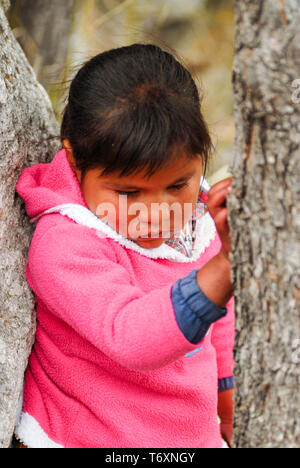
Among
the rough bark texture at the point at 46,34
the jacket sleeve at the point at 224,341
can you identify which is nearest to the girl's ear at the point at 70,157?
the jacket sleeve at the point at 224,341

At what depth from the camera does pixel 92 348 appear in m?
1.50

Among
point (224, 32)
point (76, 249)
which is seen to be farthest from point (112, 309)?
point (224, 32)

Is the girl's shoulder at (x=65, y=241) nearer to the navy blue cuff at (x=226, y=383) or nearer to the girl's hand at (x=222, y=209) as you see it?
the girl's hand at (x=222, y=209)

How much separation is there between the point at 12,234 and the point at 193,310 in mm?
688

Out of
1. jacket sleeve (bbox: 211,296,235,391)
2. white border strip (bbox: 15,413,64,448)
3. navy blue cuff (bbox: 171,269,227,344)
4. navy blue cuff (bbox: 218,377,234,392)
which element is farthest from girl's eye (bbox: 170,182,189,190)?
navy blue cuff (bbox: 218,377,234,392)

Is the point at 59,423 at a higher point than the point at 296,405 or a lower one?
lower

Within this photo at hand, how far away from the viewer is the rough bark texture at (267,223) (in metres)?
0.87

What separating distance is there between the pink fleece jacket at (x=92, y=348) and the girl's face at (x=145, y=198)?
0.14 ft

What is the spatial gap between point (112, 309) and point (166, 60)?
708 mm

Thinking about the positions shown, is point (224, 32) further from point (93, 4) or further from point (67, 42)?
point (67, 42)

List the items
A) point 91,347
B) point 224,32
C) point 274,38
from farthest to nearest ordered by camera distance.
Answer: point 224,32 < point 91,347 < point 274,38

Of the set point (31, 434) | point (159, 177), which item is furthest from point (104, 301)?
point (31, 434)

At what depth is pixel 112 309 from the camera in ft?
4.05

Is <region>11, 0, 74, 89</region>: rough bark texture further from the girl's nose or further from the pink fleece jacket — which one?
the girl's nose
